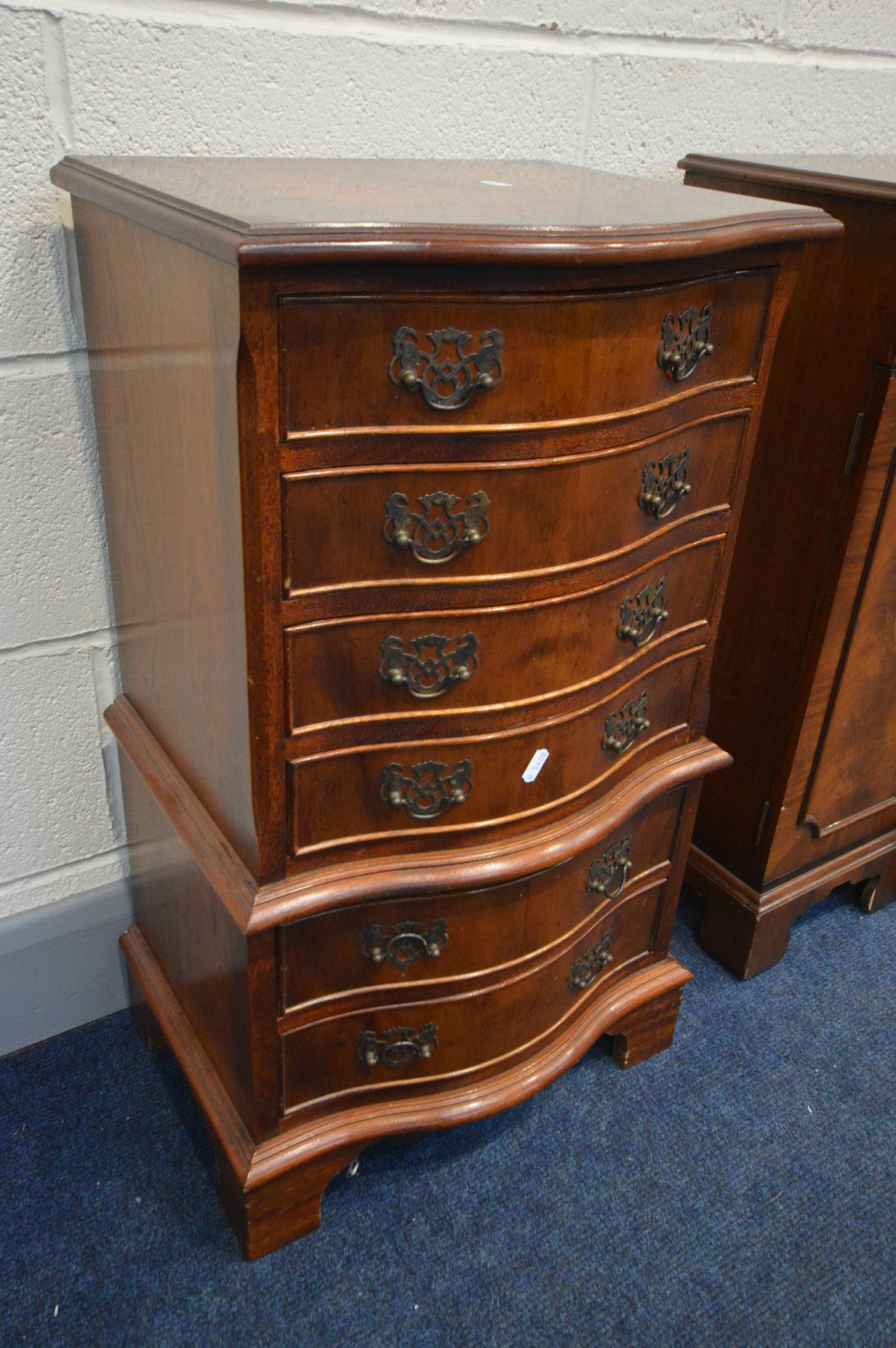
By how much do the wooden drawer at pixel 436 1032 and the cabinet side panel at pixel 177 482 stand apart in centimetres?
25

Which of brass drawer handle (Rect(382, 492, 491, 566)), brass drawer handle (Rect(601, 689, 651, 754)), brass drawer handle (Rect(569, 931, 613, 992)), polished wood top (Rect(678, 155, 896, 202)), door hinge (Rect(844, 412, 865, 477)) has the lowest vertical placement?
brass drawer handle (Rect(569, 931, 613, 992))

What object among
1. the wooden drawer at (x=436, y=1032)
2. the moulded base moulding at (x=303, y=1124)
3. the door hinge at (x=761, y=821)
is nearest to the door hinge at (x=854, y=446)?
the door hinge at (x=761, y=821)

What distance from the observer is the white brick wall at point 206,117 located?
1.03 meters

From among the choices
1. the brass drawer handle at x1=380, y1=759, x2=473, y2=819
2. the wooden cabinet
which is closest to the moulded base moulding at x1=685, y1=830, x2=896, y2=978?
the wooden cabinet

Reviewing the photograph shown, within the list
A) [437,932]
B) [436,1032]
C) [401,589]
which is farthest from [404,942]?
[401,589]

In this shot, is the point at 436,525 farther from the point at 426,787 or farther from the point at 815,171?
the point at 815,171

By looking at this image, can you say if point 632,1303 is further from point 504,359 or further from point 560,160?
point 560,160

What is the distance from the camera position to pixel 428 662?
2.95ft

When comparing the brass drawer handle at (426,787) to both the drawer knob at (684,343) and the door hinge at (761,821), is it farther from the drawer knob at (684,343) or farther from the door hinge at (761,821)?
the door hinge at (761,821)

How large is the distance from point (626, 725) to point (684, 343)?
1.31 feet

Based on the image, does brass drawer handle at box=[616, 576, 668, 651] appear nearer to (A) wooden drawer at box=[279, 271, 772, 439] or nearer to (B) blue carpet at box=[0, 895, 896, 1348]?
(A) wooden drawer at box=[279, 271, 772, 439]

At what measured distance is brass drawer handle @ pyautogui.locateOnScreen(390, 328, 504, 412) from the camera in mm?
761

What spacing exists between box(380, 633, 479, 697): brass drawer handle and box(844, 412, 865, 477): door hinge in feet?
2.06

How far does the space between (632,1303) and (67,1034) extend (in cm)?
81
